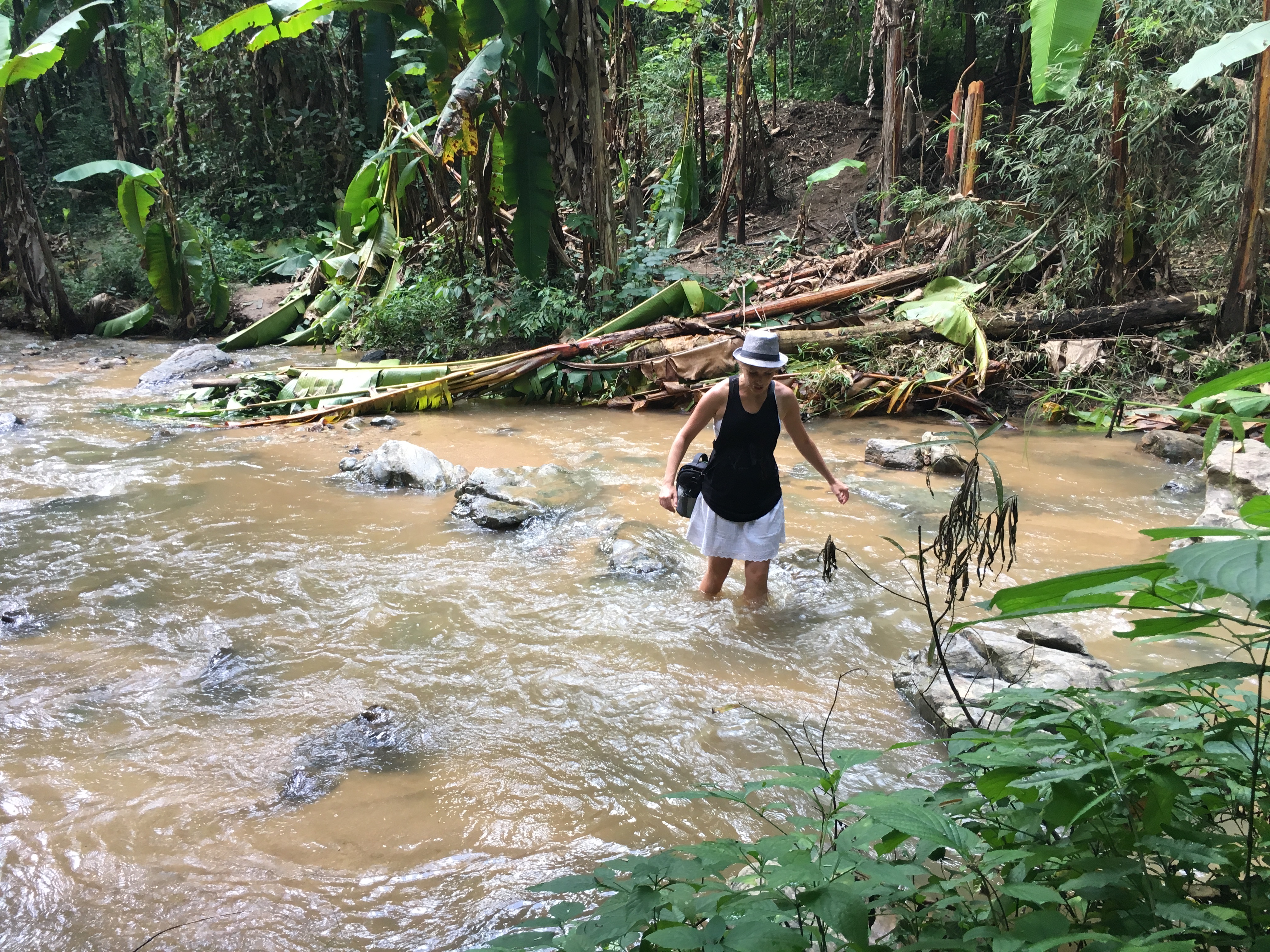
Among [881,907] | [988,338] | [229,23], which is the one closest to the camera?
[881,907]

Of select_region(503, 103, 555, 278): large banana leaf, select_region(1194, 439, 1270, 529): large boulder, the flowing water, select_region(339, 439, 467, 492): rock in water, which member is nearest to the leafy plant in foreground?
the flowing water

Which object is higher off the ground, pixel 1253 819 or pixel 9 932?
pixel 1253 819

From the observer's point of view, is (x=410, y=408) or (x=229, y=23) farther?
(x=229, y=23)

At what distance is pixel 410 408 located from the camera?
30.2 ft

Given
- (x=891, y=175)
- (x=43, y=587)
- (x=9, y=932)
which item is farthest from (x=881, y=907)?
(x=891, y=175)

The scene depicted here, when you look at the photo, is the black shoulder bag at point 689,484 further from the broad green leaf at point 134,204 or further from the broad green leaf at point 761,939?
the broad green leaf at point 134,204

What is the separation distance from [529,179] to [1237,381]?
895 centimetres

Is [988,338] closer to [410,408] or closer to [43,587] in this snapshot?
[410,408]

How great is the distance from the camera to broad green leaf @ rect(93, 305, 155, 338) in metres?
13.7

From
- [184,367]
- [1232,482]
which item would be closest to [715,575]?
[1232,482]

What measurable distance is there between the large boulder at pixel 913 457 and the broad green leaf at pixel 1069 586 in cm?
530

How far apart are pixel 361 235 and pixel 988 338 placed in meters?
9.30

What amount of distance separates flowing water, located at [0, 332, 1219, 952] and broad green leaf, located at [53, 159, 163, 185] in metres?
5.71

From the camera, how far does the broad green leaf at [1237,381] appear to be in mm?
1269
